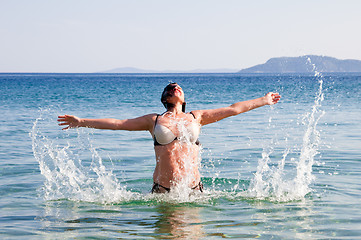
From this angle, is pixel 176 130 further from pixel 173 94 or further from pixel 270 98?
pixel 270 98

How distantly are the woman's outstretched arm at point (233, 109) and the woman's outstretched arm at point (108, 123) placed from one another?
2.35 feet

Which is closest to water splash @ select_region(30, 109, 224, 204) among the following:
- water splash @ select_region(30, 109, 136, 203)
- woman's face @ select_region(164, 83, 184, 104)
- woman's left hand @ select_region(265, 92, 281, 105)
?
water splash @ select_region(30, 109, 136, 203)

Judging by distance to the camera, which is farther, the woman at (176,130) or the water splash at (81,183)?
the water splash at (81,183)

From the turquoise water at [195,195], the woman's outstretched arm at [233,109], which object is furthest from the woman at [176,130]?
the turquoise water at [195,195]

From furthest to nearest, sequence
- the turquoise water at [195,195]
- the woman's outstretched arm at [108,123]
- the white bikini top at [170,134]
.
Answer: the white bikini top at [170,134], the woman's outstretched arm at [108,123], the turquoise water at [195,195]

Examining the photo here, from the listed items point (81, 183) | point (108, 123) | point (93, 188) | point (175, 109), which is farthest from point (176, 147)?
point (81, 183)

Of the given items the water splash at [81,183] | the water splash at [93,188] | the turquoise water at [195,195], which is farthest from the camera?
the water splash at [81,183]

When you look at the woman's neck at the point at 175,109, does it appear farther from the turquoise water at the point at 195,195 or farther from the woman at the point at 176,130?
the turquoise water at the point at 195,195

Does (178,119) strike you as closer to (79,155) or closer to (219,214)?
(219,214)

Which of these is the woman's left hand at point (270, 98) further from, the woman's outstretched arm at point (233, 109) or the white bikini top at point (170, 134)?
the white bikini top at point (170, 134)

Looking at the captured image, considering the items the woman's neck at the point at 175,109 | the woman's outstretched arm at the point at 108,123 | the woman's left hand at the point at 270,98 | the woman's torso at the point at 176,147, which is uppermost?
the woman's left hand at the point at 270,98

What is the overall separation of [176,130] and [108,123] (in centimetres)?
94

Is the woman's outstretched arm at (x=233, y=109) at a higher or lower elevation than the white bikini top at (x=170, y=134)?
higher

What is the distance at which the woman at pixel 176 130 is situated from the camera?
275 inches
